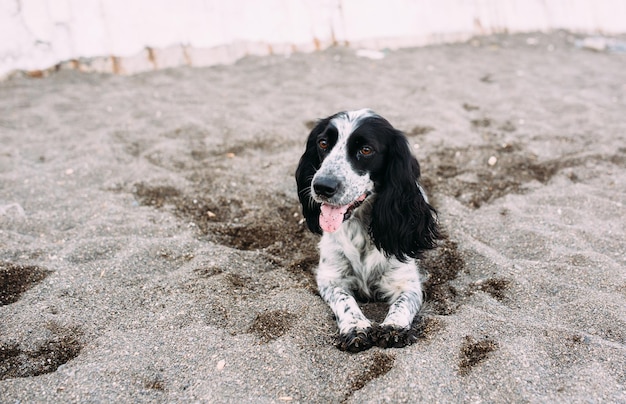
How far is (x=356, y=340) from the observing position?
246 cm

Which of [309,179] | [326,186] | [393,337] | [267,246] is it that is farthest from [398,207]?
[267,246]

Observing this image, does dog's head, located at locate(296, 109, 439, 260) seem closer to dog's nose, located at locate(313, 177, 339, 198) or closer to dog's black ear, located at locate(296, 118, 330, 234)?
dog's nose, located at locate(313, 177, 339, 198)

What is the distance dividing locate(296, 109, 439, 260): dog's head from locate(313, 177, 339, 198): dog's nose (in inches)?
3.7

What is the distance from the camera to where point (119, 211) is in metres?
3.79

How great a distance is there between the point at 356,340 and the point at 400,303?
43cm

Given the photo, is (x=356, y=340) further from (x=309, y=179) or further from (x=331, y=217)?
(x=309, y=179)

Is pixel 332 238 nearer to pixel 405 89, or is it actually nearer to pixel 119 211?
pixel 119 211

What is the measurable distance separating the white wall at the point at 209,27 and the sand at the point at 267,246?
38cm

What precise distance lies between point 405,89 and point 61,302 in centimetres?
510

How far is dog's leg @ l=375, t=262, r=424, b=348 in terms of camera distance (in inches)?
97.3

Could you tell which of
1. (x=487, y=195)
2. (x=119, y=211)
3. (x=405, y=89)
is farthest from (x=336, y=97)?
(x=119, y=211)

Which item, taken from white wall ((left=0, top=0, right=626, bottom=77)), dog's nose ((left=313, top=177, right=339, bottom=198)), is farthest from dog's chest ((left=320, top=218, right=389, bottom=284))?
white wall ((left=0, top=0, right=626, bottom=77))

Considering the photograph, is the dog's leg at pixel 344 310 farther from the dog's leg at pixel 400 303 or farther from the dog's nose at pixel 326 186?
the dog's nose at pixel 326 186

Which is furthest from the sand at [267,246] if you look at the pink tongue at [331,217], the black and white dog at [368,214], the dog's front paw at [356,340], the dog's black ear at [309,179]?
the pink tongue at [331,217]
